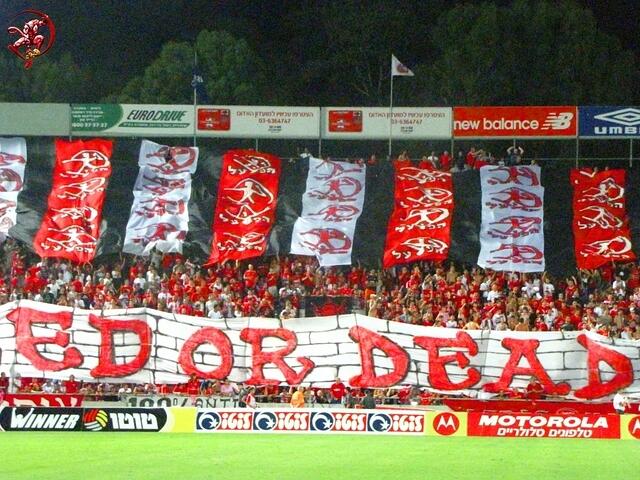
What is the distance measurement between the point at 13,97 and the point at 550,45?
3184 centimetres

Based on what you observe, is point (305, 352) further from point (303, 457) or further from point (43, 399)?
point (303, 457)

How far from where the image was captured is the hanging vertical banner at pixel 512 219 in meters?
36.9

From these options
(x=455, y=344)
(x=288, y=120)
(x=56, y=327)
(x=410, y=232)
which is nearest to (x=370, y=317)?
(x=455, y=344)

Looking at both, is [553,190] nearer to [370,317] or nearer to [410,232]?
[410,232]

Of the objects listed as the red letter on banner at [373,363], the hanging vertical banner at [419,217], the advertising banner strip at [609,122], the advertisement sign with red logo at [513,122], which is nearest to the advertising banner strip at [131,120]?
the hanging vertical banner at [419,217]

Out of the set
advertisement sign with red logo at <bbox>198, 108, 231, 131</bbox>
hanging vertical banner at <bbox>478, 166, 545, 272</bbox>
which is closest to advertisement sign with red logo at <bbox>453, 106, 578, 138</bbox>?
hanging vertical banner at <bbox>478, 166, 545, 272</bbox>

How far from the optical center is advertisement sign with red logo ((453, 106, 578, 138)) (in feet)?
144

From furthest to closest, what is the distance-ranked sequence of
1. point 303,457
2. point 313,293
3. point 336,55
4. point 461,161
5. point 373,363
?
1. point 336,55
2. point 461,161
3. point 313,293
4. point 373,363
5. point 303,457

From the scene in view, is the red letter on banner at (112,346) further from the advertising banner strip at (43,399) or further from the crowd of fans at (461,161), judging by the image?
the crowd of fans at (461,161)

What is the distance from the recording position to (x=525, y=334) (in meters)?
31.6

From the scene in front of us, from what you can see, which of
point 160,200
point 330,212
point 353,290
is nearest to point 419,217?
point 330,212

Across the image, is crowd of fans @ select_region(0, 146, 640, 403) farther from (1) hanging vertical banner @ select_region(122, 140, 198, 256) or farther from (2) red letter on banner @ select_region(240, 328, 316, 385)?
(1) hanging vertical banner @ select_region(122, 140, 198, 256)

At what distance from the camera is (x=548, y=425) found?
27.3 m

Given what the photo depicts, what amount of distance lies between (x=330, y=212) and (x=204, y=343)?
768 centimetres
